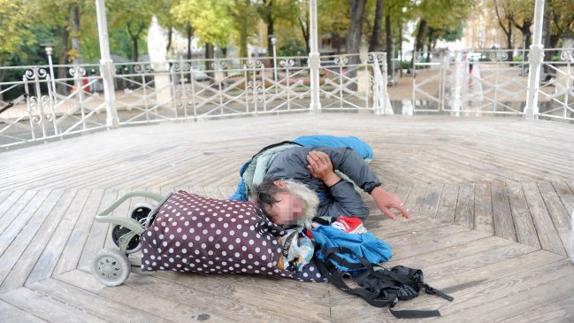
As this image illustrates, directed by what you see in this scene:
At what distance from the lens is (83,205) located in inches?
148

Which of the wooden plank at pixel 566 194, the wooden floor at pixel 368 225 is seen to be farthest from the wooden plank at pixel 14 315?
the wooden plank at pixel 566 194

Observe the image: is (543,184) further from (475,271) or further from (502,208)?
(475,271)

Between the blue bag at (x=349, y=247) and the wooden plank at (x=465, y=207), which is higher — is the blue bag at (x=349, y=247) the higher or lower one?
the higher one

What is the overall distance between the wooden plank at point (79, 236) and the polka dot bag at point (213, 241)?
557mm

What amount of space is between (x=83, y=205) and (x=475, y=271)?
2761 millimetres

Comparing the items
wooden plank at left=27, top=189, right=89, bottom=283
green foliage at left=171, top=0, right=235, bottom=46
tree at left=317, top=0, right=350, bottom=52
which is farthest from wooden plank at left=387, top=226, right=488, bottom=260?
tree at left=317, top=0, right=350, bottom=52

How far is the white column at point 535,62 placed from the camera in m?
7.34

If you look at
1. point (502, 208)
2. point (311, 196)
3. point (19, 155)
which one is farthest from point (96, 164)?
point (502, 208)

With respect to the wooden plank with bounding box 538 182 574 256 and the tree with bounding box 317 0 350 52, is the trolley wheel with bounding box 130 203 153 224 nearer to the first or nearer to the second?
the wooden plank with bounding box 538 182 574 256

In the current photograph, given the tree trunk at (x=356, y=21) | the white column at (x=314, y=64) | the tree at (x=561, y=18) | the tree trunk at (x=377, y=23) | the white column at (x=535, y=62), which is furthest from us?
the tree at (x=561, y=18)

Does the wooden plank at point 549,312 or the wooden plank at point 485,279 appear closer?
the wooden plank at point 549,312

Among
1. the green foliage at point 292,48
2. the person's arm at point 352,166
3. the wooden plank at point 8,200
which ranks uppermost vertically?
the green foliage at point 292,48

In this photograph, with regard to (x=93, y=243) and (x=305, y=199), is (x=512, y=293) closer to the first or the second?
(x=305, y=199)

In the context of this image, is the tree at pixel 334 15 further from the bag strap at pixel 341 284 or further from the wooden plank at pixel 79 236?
the bag strap at pixel 341 284
